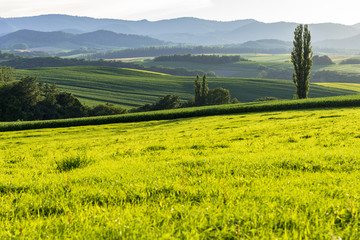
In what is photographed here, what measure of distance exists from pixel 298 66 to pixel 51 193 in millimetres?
67178

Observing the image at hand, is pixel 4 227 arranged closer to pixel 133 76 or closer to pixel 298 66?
pixel 298 66

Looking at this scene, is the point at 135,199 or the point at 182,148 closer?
the point at 135,199

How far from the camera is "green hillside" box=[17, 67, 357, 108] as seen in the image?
5778 inches

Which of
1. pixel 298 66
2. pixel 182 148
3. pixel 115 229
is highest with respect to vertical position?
pixel 298 66

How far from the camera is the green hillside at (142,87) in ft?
481

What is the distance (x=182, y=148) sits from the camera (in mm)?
14562

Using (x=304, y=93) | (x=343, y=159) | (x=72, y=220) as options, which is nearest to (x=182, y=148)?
(x=343, y=159)

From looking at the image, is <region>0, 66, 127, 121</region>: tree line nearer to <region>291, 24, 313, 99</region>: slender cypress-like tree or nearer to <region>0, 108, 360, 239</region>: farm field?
<region>291, 24, 313, 99</region>: slender cypress-like tree

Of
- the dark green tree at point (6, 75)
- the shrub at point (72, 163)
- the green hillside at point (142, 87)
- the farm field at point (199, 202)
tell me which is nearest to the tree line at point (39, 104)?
the dark green tree at point (6, 75)

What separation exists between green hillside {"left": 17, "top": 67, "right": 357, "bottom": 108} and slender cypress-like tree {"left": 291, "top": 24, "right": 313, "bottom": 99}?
84.3 meters

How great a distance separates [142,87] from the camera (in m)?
169

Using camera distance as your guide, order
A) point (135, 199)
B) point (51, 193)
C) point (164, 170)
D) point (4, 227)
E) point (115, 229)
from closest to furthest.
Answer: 1. point (115, 229)
2. point (4, 227)
3. point (135, 199)
4. point (51, 193)
5. point (164, 170)

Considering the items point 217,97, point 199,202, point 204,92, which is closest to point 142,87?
point 217,97

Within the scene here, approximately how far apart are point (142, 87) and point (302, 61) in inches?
4611
